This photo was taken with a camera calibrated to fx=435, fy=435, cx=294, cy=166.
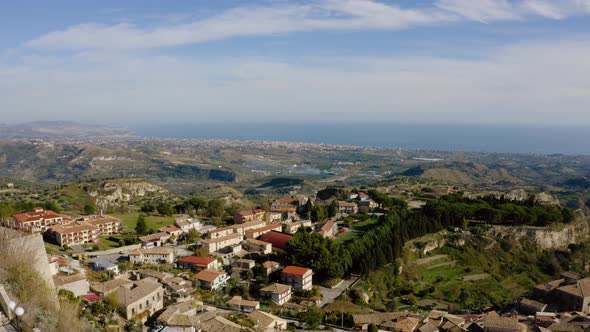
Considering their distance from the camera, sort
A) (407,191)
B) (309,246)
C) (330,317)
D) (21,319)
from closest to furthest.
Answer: (21,319) < (330,317) < (309,246) < (407,191)

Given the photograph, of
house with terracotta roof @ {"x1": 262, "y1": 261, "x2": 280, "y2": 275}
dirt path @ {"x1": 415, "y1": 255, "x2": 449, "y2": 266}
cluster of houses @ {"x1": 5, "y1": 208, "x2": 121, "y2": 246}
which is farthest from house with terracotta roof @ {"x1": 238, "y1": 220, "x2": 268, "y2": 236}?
dirt path @ {"x1": 415, "y1": 255, "x2": 449, "y2": 266}

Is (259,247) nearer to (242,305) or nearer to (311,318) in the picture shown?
(242,305)

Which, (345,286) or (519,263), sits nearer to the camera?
(345,286)

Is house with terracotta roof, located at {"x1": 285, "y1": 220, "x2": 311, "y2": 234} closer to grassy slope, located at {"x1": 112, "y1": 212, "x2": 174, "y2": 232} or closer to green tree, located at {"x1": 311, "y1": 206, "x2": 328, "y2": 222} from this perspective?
green tree, located at {"x1": 311, "y1": 206, "x2": 328, "y2": 222}

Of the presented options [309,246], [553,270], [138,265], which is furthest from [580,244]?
[138,265]

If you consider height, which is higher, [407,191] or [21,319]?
[21,319]

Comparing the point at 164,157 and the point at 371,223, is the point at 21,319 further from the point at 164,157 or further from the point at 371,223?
the point at 164,157

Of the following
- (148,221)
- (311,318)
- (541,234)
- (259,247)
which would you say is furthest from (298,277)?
(541,234)
